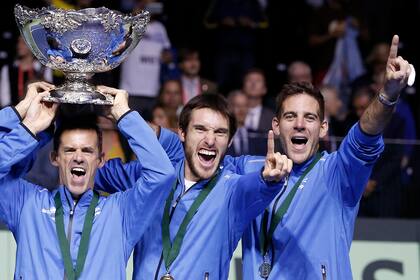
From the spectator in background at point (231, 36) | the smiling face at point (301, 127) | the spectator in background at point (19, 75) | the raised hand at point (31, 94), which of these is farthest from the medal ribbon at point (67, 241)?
the spectator in background at point (231, 36)

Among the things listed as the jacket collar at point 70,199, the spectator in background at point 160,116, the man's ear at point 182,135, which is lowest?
the jacket collar at point 70,199

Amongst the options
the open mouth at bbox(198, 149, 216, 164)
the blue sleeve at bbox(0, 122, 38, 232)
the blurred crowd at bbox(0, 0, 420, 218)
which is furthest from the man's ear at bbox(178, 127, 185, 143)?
the blurred crowd at bbox(0, 0, 420, 218)

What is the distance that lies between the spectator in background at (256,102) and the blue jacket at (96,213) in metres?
4.15

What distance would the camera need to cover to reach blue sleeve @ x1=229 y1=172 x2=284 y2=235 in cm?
623

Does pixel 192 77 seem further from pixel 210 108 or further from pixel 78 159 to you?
pixel 78 159

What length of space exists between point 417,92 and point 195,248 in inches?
254

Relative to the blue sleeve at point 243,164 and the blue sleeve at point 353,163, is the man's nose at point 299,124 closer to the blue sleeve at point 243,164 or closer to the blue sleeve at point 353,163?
the blue sleeve at point 353,163

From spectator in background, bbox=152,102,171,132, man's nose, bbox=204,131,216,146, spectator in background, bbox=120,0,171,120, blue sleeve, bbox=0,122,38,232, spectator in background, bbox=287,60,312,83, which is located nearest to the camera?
blue sleeve, bbox=0,122,38,232

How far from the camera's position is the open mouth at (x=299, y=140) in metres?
6.79

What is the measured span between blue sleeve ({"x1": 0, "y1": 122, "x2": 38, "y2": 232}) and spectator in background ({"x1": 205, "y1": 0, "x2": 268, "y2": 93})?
538 centimetres

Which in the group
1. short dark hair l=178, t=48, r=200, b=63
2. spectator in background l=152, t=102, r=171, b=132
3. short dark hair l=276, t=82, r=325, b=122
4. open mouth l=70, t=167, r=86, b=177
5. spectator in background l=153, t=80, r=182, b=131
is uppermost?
short dark hair l=178, t=48, r=200, b=63

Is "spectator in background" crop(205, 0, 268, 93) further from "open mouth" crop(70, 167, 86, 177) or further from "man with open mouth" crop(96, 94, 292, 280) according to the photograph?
"open mouth" crop(70, 167, 86, 177)

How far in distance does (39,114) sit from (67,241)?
65 cm

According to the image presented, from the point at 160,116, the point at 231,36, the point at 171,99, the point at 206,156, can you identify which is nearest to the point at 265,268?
the point at 206,156
